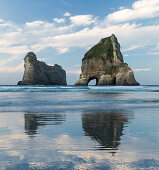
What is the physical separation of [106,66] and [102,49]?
1058 cm

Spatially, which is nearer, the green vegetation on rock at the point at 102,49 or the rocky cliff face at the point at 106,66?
the rocky cliff face at the point at 106,66

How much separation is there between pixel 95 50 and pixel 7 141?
97.3 m

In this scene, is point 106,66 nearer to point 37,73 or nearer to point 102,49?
point 102,49

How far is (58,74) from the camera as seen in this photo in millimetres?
143500

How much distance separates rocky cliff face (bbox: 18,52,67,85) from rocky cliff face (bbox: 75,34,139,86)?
31.2 metres

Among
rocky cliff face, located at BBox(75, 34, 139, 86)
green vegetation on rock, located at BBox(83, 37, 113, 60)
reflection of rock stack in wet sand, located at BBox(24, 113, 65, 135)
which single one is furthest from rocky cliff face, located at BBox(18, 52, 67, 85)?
reflection of rock stack in wet sand, located at BBox(24, 113, 65, 135)

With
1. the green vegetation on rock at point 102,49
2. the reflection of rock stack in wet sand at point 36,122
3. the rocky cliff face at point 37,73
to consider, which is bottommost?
the reflection of rock stack in wet sand at point 36,122

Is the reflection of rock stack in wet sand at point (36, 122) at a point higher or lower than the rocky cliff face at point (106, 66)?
lower

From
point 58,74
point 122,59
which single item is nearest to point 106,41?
point 122,59

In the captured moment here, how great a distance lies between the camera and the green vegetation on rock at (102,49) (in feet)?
303

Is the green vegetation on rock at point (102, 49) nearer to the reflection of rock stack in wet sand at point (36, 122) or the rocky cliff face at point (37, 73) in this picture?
the rocky cliff face at point (37, 73)

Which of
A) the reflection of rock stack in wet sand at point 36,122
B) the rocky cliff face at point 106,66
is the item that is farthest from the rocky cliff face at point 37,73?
the reflection of rock stack in wet sand at point 36,122

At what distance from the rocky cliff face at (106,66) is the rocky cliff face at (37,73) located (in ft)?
102

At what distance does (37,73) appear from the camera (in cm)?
11575
